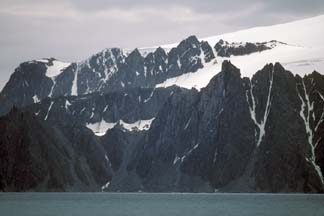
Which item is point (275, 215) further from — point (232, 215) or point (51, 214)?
point (51, 214)

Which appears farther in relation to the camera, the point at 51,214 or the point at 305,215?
the point at 51,214

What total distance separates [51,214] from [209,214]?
3519 centimetres

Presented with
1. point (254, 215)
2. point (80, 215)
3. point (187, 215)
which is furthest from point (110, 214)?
point (254, 215)

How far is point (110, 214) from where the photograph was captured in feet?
531

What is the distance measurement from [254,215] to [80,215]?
37355 millimetres

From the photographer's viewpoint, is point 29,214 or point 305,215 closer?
point 305,215

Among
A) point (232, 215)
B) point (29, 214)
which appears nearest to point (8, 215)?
point (29, 214)

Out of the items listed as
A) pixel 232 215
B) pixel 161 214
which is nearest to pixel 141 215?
pixel 161 214

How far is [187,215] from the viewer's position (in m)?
157

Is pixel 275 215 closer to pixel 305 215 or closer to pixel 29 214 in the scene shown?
pixel 305 215

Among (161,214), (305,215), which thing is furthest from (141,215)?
(305,215)

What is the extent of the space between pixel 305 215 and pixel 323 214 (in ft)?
15.2

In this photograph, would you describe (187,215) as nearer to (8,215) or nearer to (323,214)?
(323,214)

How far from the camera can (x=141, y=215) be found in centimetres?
16025
